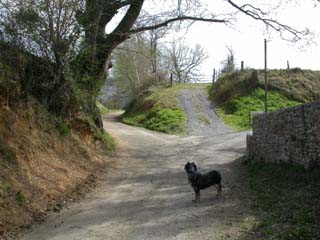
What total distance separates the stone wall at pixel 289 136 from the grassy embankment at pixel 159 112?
639 inches

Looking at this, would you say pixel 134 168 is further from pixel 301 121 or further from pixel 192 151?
pixel 301 121

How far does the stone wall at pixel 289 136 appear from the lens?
1214 centimetres

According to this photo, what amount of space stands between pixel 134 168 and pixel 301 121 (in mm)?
7560

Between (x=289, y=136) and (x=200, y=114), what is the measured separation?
2488 centimetres

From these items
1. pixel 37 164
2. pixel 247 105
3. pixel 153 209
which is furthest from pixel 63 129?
pixel 247 105

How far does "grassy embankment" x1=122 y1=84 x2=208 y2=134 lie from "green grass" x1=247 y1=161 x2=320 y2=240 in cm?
1994

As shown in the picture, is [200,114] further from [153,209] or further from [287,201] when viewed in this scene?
[287,201]

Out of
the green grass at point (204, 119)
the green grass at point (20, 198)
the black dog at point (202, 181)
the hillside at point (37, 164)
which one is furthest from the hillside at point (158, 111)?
the green grass at point (20, 198)

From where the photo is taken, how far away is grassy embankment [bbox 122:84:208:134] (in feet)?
115

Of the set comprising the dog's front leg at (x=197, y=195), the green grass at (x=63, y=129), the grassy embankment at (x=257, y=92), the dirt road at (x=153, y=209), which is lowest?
the dirt road at (x=153, y=209)

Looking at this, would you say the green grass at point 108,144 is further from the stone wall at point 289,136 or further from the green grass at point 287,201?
the green grass at point 287,201

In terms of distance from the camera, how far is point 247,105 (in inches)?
1543

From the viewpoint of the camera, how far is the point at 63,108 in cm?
1850

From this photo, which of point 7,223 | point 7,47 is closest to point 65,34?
point 7,47
